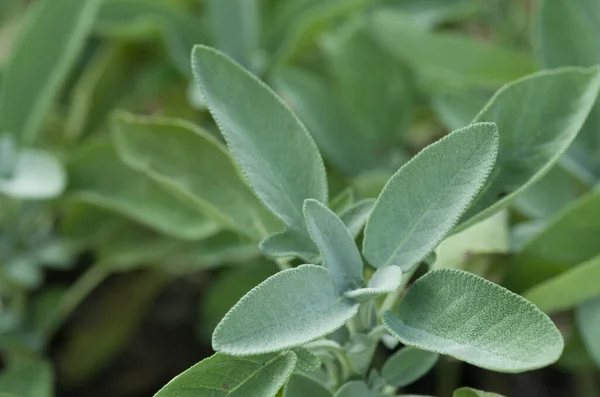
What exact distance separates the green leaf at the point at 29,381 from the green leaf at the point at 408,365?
0.88 feet

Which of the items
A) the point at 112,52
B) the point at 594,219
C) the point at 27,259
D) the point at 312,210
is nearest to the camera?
the point at 312,210

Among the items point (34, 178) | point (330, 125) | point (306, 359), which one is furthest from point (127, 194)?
point (306, 359)

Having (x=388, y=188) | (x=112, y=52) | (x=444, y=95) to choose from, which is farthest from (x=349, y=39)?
(x=388, y=188)

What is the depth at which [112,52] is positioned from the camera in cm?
72

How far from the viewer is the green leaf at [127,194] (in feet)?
1.77

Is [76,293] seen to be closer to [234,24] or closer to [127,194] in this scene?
[127,194]

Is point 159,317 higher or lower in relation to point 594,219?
lower

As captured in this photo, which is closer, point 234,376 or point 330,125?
point 234,376

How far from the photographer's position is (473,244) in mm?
433

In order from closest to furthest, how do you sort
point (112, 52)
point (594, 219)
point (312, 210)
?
1. point (312, 210)
2. point (594, 219)
3. point (112, 52)

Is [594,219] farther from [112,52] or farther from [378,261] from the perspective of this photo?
[112,52]

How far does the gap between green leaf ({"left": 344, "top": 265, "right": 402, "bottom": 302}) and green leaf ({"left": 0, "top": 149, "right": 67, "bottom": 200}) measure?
274 mm

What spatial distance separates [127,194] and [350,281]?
0.27 meters

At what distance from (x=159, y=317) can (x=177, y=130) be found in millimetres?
315
